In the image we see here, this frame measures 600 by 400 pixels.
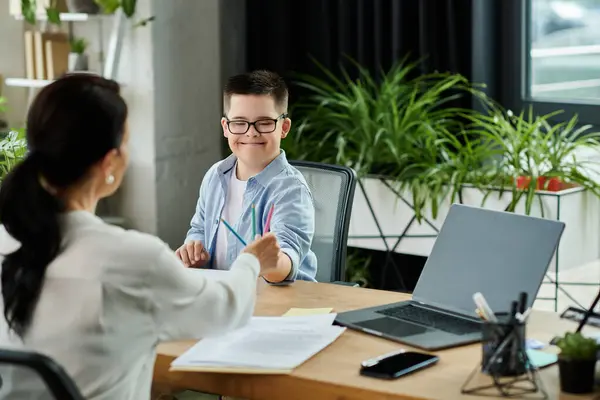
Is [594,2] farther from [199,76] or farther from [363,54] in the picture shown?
[199,76]

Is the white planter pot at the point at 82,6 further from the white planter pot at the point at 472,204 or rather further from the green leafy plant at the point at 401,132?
the white planter pot at the point at 472,204

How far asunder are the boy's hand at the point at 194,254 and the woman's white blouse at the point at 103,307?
0.83 metres

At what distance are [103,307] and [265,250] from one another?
45 cm

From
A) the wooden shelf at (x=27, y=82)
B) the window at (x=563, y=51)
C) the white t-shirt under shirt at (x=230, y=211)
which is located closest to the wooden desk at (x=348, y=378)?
the white t-shirt under shirt at (x=230, y=211)

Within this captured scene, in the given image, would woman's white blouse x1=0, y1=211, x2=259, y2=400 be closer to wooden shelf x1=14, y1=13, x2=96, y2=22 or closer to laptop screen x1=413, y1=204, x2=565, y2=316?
laptop screen x1=413, y1=204, x2=565, y2=316

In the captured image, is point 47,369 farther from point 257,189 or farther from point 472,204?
point 472,204

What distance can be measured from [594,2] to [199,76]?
1685 mm

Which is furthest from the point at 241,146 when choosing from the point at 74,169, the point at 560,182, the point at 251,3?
the point at 251,3

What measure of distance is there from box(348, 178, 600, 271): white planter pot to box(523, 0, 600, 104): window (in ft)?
1.92

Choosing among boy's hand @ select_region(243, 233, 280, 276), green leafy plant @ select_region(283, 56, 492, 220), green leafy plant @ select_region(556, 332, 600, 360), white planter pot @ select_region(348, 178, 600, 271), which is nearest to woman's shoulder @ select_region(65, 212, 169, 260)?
boy's hand @ select_region(243, 233, 280, 276)

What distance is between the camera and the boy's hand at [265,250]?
187cm

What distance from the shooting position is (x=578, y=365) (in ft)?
5.16

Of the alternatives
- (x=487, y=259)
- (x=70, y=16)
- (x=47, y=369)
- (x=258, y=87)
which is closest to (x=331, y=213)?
(x=258, y=87)

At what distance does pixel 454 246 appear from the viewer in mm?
2049
